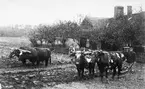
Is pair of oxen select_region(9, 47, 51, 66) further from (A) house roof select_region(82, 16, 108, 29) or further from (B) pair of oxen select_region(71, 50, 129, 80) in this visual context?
(A) house roof select_region(82, 16, 108, 29)

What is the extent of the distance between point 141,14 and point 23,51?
13866 millimetres

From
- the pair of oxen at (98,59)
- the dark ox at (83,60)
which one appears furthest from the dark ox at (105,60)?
the dark ox at (83,60)

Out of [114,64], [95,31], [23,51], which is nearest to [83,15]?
[95,31]

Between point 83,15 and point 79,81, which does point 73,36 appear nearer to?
point 83,15

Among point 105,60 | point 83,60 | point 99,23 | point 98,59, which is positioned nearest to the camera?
point 105,60

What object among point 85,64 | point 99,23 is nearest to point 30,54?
point 85,64

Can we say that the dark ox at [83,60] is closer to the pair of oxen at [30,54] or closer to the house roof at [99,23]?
the pair of oxen at [30,54]

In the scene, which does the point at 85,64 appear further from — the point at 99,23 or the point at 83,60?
the point at 99,23

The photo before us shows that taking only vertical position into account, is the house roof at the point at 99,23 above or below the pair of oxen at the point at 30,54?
above

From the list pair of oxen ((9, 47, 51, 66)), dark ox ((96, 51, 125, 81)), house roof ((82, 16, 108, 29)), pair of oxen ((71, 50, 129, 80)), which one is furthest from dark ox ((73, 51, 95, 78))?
house roof ((82, 16, 108, 29))

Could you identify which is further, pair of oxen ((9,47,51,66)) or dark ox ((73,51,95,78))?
pair of oxen ((9,47,51,66))

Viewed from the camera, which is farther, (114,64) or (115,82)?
(114,64)

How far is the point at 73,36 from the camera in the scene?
33.3m

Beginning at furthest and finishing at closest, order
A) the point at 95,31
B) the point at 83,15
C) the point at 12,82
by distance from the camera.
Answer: the point at 83,15 → the point at 95,31 → the point at 12,82
